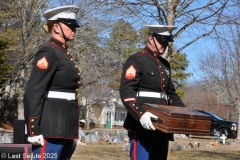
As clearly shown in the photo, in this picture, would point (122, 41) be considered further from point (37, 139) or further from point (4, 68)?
point (4, 68)

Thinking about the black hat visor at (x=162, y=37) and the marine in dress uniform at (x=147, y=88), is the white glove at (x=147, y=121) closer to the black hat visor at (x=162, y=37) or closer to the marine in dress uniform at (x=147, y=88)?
the marine in dress uniform at (x=147, y=88)

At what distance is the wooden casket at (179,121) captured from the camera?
4508mm

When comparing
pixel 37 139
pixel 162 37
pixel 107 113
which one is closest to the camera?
pixel 37 139

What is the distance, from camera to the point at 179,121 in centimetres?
457

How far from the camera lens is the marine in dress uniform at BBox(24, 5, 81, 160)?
4.13m

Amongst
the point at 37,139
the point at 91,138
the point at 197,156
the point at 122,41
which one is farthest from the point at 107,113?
the point at 37,139

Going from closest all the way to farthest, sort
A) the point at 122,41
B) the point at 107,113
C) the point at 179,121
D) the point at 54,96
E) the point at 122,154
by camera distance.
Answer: the point at 54,96, the point at 179,121, the point at 122,154, the point at 122,41, the point at 107,113

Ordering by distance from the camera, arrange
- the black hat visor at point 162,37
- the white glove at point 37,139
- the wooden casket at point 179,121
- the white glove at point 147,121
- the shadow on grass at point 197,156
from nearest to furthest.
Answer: the white glove at point 37,139 < the wooden casket at point 179,121 < the white glove at point 147,121 < the black hat visor at point 162,37 < the shadow on grass at point 197,156

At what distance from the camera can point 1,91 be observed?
41.9 meters

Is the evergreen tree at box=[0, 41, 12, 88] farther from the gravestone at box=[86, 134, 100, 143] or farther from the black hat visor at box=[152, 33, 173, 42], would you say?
the black hat visor at box=[152, 33, 173, 42]

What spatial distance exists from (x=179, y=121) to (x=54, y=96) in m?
1.12

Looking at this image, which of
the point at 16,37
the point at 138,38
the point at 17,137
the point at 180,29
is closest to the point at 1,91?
the point at 16,37

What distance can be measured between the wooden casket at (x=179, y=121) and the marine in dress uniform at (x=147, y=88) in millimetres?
252

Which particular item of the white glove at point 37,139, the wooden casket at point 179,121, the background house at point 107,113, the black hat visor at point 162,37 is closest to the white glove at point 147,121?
the wooden casket at point 179,121
